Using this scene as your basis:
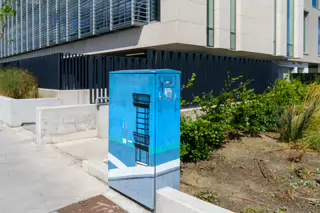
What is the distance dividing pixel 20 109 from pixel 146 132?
22.7 ft

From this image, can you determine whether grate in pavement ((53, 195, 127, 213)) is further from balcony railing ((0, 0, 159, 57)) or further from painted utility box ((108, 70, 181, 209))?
balcony railing ((0, 0, 159, 57))

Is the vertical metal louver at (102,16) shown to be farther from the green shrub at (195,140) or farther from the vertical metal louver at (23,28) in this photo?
the vertical metal louver at (23,28)

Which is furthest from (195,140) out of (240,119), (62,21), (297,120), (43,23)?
(43,23)

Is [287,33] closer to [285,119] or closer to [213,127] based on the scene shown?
[285,119]

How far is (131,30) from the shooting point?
14.8m

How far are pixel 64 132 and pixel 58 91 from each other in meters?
2.97

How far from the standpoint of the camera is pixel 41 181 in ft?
14.5

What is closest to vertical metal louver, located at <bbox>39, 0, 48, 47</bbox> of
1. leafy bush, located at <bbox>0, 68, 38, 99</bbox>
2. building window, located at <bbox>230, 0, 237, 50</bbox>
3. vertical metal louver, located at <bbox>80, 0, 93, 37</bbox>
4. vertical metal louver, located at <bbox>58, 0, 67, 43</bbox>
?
vertical metal louver, located at <bbox>58, 0, 67, 43</bbox>

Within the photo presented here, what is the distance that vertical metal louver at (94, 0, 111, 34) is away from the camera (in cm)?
1499

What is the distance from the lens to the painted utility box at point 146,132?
132 inches

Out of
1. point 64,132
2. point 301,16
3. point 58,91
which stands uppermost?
point 301,16

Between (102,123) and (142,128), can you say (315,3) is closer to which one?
(102,123)

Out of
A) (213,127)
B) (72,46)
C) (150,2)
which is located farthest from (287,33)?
(213,127)

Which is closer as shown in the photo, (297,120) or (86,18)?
(297,120)
